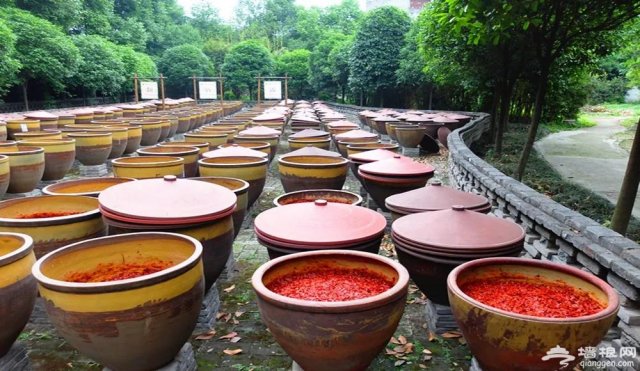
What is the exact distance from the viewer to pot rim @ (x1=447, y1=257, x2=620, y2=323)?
2.38 metres

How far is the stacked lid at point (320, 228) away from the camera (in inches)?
136

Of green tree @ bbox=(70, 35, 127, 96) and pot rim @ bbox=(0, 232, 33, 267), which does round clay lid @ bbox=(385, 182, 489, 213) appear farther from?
green tree @ bbox=(70, 35, 127, 96)

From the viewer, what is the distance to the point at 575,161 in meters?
12.7

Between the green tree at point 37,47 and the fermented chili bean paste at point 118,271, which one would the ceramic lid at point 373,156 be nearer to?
the fermented chili bean paste at point 118,271

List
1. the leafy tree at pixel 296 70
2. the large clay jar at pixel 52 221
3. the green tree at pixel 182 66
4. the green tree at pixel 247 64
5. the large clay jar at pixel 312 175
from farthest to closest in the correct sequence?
the leafy tree at pixel 296 70 < the green tree at pixel 182 66 < the green tree at pixel 247 64 < the large clay jar at pixel 312 175 < the large clay jar at pixel 52 221

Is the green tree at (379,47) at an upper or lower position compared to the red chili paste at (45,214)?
upper

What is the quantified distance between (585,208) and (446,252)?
521cm

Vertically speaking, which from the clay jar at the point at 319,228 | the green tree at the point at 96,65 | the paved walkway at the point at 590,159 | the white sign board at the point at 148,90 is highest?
the green tree at the point at 96,65

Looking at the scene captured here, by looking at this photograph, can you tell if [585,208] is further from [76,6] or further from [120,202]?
[76,6]

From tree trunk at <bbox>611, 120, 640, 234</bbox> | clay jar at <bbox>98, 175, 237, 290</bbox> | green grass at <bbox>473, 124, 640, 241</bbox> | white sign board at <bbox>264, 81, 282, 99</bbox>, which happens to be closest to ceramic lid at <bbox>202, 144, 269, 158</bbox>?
clay jar at <bbox>98, 175, 237, 290</bbox>

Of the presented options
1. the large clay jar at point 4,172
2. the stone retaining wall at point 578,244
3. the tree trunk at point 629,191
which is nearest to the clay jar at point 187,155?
A: the large clay jar at point 4,172

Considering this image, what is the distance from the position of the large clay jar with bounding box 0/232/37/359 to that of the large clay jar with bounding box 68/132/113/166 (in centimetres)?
694

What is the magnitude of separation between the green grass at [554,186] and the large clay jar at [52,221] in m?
6.36

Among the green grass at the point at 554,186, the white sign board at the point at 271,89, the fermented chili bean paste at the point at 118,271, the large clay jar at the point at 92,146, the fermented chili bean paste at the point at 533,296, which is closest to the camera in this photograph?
the fermented chili bean paste at the point at 533,296
